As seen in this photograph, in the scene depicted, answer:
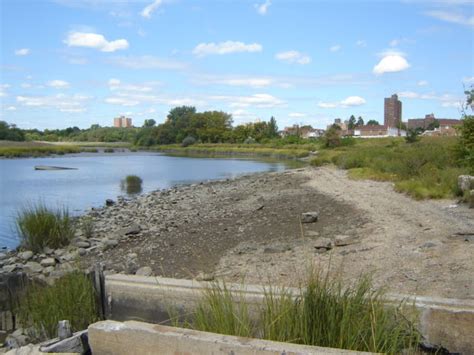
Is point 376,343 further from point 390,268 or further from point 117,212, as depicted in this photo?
point 117,212

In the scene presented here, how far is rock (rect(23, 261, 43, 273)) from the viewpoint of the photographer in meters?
9.99

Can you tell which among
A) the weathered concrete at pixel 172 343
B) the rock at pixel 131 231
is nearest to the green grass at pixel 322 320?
the weathered concrete at pixel 172 343

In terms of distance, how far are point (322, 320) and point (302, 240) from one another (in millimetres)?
4161

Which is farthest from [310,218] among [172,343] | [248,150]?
[248,150]

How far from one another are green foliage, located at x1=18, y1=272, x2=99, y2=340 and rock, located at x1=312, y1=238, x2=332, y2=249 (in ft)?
17.1

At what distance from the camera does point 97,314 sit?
511 centimetres

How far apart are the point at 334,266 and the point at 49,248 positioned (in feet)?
24.8

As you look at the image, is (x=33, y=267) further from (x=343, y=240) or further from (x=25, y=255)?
(x=343, y=240)

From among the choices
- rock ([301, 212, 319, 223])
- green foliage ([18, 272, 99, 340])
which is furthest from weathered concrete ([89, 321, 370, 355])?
rock ([301, 212, 319, 223])

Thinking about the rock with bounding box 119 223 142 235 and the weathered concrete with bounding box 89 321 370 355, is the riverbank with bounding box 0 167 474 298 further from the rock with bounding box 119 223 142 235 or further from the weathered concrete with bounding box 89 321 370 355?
the weathered concrete with bounding box 89 321 370 355

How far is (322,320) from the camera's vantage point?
3730mm

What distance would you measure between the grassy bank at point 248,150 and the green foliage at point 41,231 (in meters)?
65.1

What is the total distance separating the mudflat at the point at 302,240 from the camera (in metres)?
7.17

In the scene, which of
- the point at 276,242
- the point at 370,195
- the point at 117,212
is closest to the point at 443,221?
the point at 276,242
